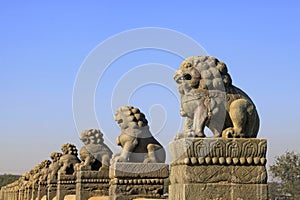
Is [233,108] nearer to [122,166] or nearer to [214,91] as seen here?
[214,91]

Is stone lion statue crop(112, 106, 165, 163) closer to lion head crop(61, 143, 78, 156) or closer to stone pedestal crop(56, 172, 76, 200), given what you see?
stone pedestal crop(56, 172, 76, 200)

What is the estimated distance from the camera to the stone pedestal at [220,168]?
6645mm

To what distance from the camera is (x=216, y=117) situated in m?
7.05

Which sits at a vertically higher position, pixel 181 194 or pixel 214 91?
pixel 214 91

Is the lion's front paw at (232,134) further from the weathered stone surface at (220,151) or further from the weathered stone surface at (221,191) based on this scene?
the weathered stone surface at (221,191)

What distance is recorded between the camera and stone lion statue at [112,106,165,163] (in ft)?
34.0

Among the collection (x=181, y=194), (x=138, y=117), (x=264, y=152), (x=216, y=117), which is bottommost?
(x=181, y=194)

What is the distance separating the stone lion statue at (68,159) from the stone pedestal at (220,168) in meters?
11.0

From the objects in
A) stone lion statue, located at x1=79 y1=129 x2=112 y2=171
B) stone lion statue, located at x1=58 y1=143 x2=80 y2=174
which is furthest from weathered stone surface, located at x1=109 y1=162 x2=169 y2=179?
stone lion statue, located at x1=58 y1=143 x2=80 y2=174

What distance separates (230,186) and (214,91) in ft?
3.96

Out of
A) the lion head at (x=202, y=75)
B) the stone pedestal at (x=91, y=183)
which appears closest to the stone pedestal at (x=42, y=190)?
the stone pedestal at (x=91, y=183)

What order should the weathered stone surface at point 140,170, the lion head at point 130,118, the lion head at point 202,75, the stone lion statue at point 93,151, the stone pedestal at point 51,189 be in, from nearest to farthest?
1. the lion head at point 202,75
2. the weathered stone surface at point 140,170
3. the lion head at point 130,118
4. the stone lion statue at point 93,151
5. the stone pedestal at point 51,189

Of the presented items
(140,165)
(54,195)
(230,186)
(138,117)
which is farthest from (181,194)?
(54,195)

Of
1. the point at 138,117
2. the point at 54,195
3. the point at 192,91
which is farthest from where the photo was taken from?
the point at 54,195
